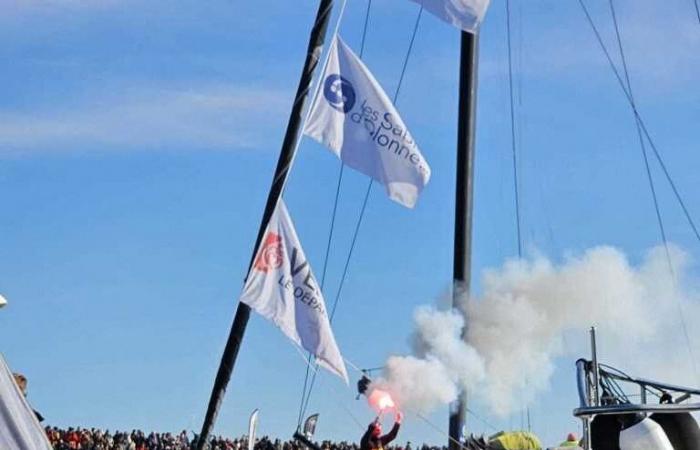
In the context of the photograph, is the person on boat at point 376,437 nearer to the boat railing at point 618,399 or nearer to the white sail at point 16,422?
the boat railing at point 618,399

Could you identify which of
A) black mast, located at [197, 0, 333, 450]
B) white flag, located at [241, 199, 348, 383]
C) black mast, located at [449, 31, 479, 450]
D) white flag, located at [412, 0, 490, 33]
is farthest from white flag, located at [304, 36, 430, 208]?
black mast, located at [449, 31, 479, 450]

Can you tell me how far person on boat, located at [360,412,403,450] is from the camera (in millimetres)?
17141

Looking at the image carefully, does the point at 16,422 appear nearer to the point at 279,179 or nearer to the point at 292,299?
the point at 292,299

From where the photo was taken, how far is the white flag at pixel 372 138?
738 inches

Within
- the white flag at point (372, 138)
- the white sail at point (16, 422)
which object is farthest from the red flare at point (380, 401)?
the white sail at point (16, 422)

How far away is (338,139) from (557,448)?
564 cm

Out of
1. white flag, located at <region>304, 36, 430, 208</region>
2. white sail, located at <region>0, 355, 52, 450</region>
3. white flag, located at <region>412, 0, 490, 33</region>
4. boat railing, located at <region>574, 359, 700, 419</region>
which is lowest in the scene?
white sail, located at <region>0, 355, 52, 450</region>

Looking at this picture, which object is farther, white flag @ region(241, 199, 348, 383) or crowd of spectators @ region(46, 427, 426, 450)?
crowd of spectators @ region(46, 427, 426, 450)

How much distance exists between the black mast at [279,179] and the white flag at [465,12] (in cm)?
197

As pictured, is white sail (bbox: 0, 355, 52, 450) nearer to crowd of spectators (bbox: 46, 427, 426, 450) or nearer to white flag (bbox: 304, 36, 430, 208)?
white flag (bbox: 304, 36, 430, 208)

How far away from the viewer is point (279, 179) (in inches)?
761

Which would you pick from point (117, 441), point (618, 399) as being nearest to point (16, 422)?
point (618, 399)

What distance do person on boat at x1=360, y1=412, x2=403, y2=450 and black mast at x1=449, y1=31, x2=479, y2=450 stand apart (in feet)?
9.44

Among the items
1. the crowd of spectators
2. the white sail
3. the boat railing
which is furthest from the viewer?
the crowd of spectators
